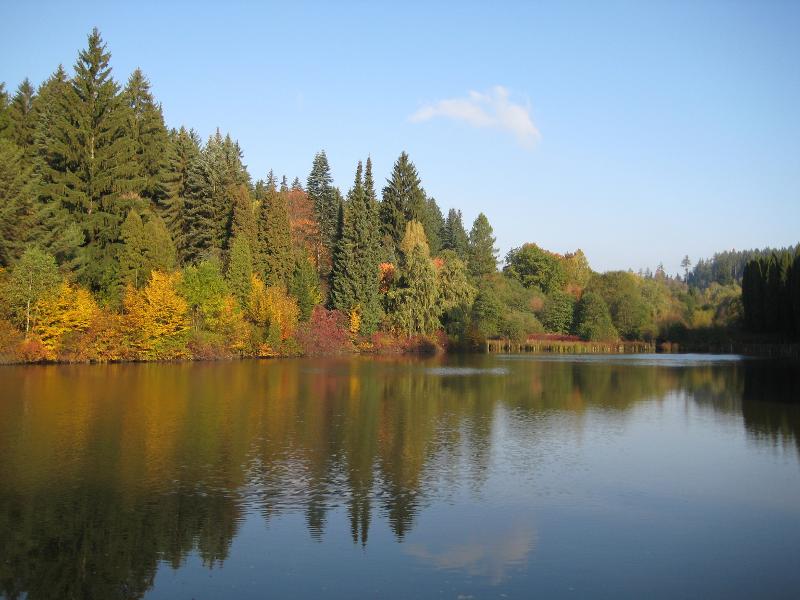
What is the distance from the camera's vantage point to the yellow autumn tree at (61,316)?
4494 cm

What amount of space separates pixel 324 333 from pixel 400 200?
92.2ft

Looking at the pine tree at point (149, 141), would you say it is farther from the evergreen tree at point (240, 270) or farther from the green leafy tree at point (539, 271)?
the green leafy tree at point (539, 271)

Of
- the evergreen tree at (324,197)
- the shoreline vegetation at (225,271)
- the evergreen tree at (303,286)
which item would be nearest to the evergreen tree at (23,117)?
the shoreline vegetation at (225,271)

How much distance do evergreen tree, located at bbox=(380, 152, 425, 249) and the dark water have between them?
60788 millimetres

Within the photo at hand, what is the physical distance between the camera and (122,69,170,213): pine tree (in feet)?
209

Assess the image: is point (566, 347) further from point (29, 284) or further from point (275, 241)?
point (29, 284)

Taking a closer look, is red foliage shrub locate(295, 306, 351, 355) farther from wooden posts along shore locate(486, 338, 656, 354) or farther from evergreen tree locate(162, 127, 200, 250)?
wooden posts along shore locate(486, 338, 656, 354)

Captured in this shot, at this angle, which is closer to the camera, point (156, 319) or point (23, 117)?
point (156, 319)

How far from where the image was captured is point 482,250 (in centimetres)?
10394

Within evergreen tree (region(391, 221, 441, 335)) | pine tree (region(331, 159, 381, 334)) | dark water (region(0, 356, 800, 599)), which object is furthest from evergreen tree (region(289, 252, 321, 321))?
dark water (region(0, 356, 800, 599))

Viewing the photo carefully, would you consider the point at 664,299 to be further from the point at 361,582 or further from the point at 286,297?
the point at 361,582

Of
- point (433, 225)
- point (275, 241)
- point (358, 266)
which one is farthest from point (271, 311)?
point (433, 225)

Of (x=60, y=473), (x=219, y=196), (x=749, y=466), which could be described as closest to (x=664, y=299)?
(x=219, y=196)

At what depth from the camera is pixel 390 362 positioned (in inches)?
2283
